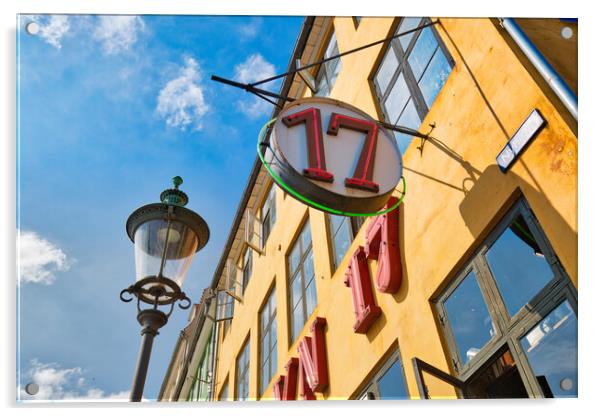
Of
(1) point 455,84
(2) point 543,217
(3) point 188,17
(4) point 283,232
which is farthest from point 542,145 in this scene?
(4) point 283,232

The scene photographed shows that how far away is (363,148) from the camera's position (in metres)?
4.54

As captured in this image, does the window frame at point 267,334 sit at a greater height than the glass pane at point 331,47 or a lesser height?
lesser

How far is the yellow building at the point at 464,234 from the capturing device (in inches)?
145

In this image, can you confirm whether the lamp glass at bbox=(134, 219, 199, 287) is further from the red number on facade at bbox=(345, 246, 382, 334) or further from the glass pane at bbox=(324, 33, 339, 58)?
the glass pane at bbox=(324, 33, 339, 58)

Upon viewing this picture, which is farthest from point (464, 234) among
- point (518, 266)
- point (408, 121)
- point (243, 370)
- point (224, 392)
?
point (224, 392)

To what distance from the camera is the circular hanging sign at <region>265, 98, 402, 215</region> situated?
408cm

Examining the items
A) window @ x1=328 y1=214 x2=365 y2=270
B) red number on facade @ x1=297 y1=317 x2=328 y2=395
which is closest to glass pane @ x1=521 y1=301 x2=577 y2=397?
red number on facade @ x1=297 y1=317 x2=328 y2=395

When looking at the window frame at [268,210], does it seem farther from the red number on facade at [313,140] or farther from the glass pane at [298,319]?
the red number on facade at [313,140]

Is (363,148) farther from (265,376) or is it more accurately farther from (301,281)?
(265,376)

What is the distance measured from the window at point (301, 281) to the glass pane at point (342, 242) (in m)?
0.87

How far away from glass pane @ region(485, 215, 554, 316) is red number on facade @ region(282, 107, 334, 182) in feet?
4.83

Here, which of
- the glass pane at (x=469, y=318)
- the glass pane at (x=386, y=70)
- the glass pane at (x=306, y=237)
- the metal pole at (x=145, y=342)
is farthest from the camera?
the glass pane at (x=306, y=237)

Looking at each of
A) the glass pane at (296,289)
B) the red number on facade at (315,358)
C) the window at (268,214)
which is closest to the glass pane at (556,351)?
the red number on facade at (315,358)

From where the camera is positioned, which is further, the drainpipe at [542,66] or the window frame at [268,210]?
the window frame at [268,210]
